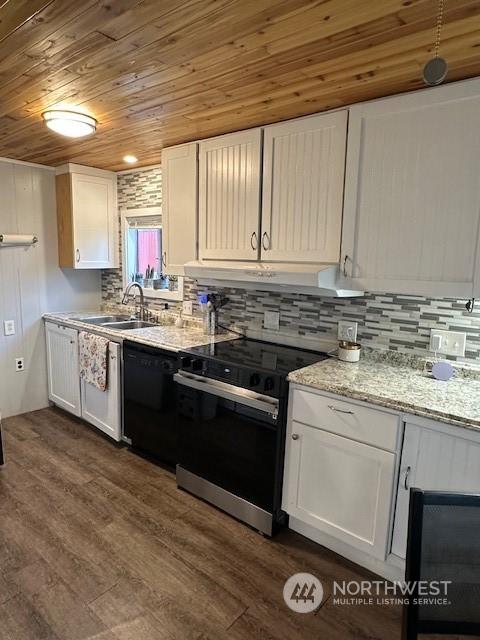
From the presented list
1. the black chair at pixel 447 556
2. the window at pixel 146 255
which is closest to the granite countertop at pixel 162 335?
the window at pixel 146 255

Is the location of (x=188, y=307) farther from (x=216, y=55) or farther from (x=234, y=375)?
(x=216, y=55)

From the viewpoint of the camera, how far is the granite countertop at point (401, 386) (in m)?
1.58

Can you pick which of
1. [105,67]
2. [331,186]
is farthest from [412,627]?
[105,67]

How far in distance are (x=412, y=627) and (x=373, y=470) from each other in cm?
100

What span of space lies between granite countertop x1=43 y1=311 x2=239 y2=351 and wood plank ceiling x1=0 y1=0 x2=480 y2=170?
4.48 feet

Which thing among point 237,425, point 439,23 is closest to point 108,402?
point 237,425

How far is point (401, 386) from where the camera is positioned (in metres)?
1.84

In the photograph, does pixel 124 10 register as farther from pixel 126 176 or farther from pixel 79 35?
pixel 126 176

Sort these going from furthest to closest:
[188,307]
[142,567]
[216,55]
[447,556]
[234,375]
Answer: [188,307] → [234,375] → [142,567] → [216,55] → [447,556]

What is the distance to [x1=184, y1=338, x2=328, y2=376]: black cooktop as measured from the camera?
2137 mm

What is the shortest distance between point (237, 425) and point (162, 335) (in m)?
1.03

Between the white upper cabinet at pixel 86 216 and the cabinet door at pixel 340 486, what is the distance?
8.68ft
